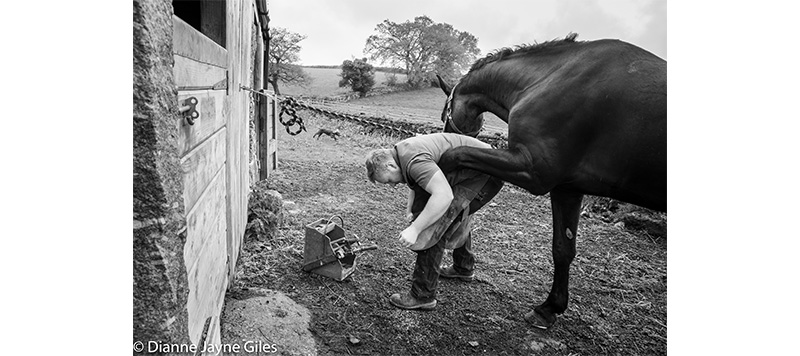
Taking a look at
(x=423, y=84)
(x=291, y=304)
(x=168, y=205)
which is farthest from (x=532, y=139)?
(x=423, y=84)

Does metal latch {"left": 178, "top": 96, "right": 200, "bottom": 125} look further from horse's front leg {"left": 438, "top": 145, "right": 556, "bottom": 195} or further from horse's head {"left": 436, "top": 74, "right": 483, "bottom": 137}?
horse's head {"left": 436, "top": 74, "right": 483, "bottom": 137}

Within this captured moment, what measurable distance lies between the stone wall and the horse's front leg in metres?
2.24

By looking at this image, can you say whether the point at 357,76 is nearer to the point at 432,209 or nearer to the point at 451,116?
the point at 451,116

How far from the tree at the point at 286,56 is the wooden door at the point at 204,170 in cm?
3657

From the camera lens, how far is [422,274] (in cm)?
349

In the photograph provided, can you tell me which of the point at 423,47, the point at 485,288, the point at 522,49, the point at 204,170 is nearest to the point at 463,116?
the point at 522,49

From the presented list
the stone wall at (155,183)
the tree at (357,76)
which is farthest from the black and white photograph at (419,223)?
the tree at (357,76)

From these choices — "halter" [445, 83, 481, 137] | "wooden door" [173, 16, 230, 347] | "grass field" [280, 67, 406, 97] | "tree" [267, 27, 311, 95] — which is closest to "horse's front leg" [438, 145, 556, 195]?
"halter" [445, 83, 481, 137]

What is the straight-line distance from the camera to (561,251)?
3.57 m

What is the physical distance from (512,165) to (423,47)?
144 feet

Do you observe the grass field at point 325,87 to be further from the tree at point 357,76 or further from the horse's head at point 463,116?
the horse's head at point 463,116

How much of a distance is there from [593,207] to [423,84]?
33.6 m

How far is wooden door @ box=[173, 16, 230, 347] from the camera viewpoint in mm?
1726

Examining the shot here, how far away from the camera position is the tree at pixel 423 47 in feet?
140
